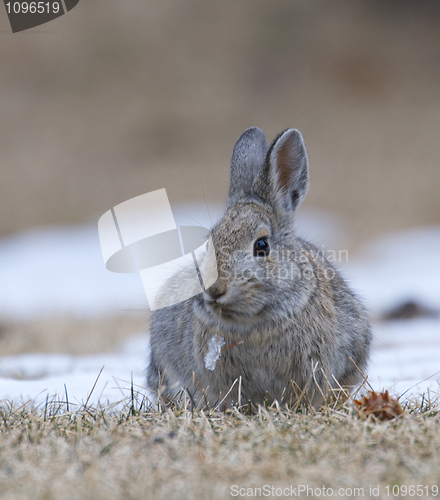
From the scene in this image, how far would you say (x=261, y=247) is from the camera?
2.89 metres

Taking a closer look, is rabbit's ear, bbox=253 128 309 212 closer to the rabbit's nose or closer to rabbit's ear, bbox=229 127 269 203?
rabbit's ear, bbox=229 127 269 203

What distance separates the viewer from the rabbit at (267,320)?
272cm

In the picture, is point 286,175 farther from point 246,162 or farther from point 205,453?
point 205,453

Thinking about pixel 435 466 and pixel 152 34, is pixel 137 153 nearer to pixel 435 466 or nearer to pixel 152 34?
pixel 152 34

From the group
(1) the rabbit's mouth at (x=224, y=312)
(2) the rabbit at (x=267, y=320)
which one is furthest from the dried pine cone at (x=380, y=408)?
(1) the rabbit's mouth at (x=224, y=312)

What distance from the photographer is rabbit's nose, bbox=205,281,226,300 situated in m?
2.58

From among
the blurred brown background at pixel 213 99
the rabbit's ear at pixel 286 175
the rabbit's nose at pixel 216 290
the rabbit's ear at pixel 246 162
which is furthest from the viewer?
the blurred brown background at pixel 213 99

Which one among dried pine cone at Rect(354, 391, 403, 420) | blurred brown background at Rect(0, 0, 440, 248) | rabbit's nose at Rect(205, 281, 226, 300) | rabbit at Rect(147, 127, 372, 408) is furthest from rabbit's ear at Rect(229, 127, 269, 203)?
blurred brown background at Rect(0, 0, 440, 248)

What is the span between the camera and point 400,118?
10547 mm

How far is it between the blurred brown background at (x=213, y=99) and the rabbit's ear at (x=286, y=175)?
6.11 metres

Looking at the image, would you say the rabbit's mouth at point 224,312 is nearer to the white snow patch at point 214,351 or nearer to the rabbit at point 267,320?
the rabbit at point 267,320

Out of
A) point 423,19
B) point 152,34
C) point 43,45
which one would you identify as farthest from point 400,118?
point 43,45

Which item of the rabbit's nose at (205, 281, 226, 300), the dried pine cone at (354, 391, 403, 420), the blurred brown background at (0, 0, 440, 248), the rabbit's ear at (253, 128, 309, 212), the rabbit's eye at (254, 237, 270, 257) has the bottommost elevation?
the dried pine cone at (354, 391, 403, 420)

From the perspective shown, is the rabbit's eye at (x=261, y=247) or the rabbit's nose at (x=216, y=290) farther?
the rabbit's eye at (x=261, y=247)
